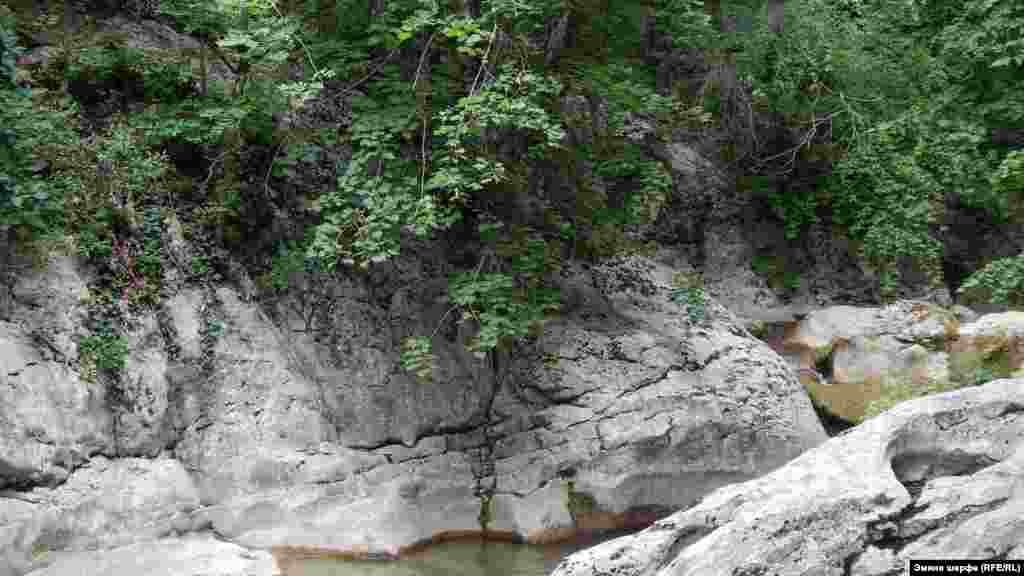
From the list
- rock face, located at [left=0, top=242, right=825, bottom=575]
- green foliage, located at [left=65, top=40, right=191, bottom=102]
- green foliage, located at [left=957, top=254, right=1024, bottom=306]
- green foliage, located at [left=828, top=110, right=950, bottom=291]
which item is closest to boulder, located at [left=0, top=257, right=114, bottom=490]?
rock face, located at [left=0, top=242, right=825, bottom=575]

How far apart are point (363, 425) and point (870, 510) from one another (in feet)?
15.8

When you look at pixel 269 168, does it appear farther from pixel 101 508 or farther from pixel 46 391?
pixel 101 508

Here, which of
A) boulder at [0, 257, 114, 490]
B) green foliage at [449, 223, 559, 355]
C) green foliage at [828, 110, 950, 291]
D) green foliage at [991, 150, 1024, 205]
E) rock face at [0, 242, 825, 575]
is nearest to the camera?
boulder at [0, 257, 114, 490]

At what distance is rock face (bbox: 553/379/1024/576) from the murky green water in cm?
272

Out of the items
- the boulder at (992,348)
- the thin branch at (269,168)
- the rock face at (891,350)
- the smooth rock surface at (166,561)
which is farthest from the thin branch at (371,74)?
the boulder at (992,348)

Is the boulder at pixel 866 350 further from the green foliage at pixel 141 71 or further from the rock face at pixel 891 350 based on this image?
the green foliage at pixel 141 71

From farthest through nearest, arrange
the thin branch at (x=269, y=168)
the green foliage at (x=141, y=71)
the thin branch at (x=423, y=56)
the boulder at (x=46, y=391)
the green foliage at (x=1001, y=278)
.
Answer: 1. the green foliage at (x=141, y=71)
2. the thin branch at (x=269, y=168)
3. the green foliage at (x=1001, y=278)
4. the thin branch at (x=423, y=56)
5. the boulder at (x=46, y=391)

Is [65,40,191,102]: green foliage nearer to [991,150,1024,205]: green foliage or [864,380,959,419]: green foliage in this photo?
[864,380,959,419]: green foliage

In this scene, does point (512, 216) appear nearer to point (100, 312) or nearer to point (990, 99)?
point (100, 312)

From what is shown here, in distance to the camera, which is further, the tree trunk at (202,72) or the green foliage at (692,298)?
the green foliage at (692,298)

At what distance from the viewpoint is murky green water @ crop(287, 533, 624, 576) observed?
6629mm

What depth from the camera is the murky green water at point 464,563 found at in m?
6.63

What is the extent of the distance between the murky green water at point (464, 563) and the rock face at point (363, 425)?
0.15m

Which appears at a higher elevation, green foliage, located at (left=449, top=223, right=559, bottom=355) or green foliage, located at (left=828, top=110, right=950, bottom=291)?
green foliage, located at (left=828, top=110, right=950, bottom=291)
